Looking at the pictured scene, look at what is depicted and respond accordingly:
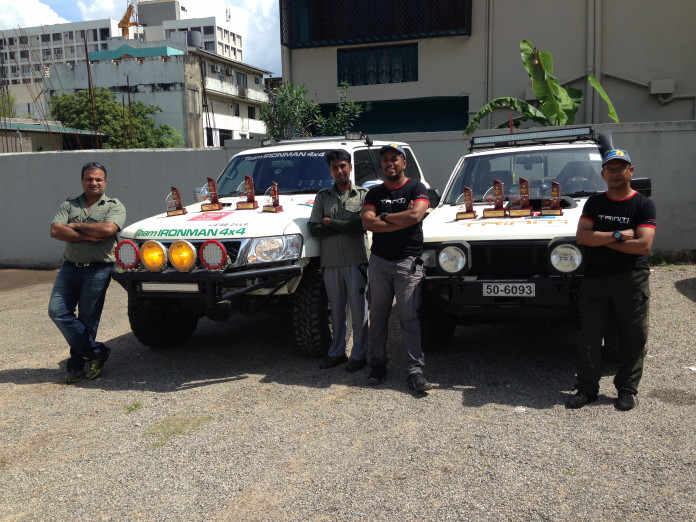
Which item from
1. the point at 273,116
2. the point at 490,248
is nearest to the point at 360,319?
the point at 490,248

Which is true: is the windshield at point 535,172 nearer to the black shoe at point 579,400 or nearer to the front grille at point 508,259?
the front grille at point 508,259

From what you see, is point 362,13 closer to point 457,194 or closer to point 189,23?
point 457,194

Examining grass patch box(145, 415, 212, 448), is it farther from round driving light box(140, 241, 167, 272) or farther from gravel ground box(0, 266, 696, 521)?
round driving light box(140, 241, 167, 272)

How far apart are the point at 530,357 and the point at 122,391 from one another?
3382 mm

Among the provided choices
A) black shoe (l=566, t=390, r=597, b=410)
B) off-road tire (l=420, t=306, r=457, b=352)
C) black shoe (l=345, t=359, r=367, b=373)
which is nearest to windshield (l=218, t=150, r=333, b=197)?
off-road tire (l=420, t=306, r=457, b=352)

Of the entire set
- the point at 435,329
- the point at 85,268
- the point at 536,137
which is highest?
the point at 536,137

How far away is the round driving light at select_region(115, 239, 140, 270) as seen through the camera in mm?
5074

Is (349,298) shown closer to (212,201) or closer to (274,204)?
(274,204)

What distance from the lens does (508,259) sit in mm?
4773

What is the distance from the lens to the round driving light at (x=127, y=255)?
16.6 ft

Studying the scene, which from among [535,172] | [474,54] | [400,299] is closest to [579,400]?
[400,299]

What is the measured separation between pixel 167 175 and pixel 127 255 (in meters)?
6.25

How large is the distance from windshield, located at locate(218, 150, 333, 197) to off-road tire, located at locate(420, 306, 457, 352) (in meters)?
1.60

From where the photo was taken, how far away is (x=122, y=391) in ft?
16.8
